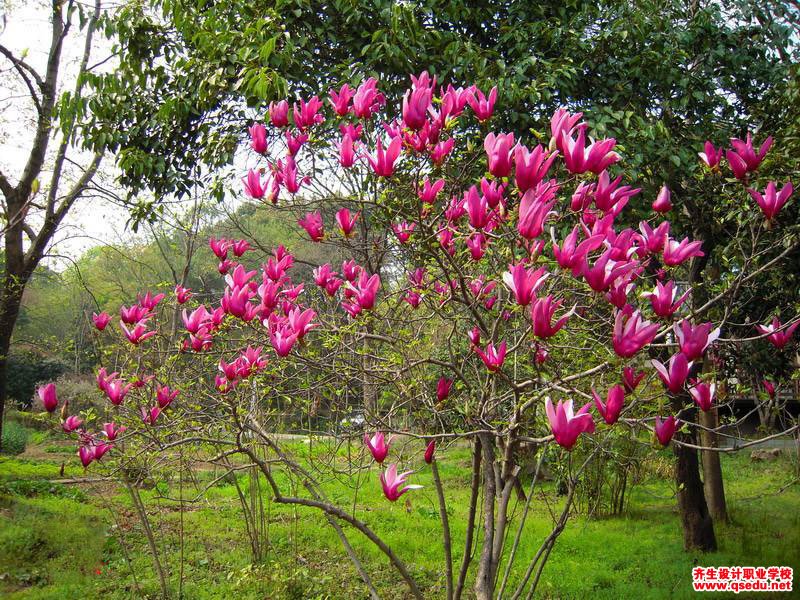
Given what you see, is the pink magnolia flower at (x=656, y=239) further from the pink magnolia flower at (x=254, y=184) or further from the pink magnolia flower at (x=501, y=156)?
the pink magnolia flower at (x=254, y=184)

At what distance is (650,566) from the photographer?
396cm

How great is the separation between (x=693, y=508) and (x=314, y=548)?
2706 millimetres

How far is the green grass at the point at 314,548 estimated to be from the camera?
357 cm

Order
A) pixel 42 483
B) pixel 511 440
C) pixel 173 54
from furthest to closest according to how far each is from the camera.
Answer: pixel 42 483, pixel 173 54, pixel 511 440

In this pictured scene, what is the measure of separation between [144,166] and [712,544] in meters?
4.44

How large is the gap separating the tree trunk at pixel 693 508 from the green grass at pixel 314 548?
112 millimetres

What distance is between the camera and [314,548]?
4445 millimetres

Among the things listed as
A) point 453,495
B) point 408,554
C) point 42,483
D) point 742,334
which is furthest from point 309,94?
point 42,483

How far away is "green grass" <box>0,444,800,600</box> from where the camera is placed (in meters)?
3.57

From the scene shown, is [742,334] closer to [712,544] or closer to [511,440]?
[712,544]

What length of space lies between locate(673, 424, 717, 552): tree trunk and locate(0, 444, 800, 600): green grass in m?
0.11

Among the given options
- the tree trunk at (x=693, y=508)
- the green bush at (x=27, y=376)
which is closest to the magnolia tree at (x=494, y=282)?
the tree trunk at (x=693, y=508)

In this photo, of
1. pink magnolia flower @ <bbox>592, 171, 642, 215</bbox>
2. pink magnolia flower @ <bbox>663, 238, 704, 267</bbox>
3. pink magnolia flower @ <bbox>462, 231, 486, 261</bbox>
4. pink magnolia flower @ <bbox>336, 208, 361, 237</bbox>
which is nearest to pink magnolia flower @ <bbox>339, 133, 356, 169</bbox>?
pink magnolia flower @ <bbox>336, 208, 361, 237</bbox>

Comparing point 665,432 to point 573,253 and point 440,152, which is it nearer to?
point 573,253
